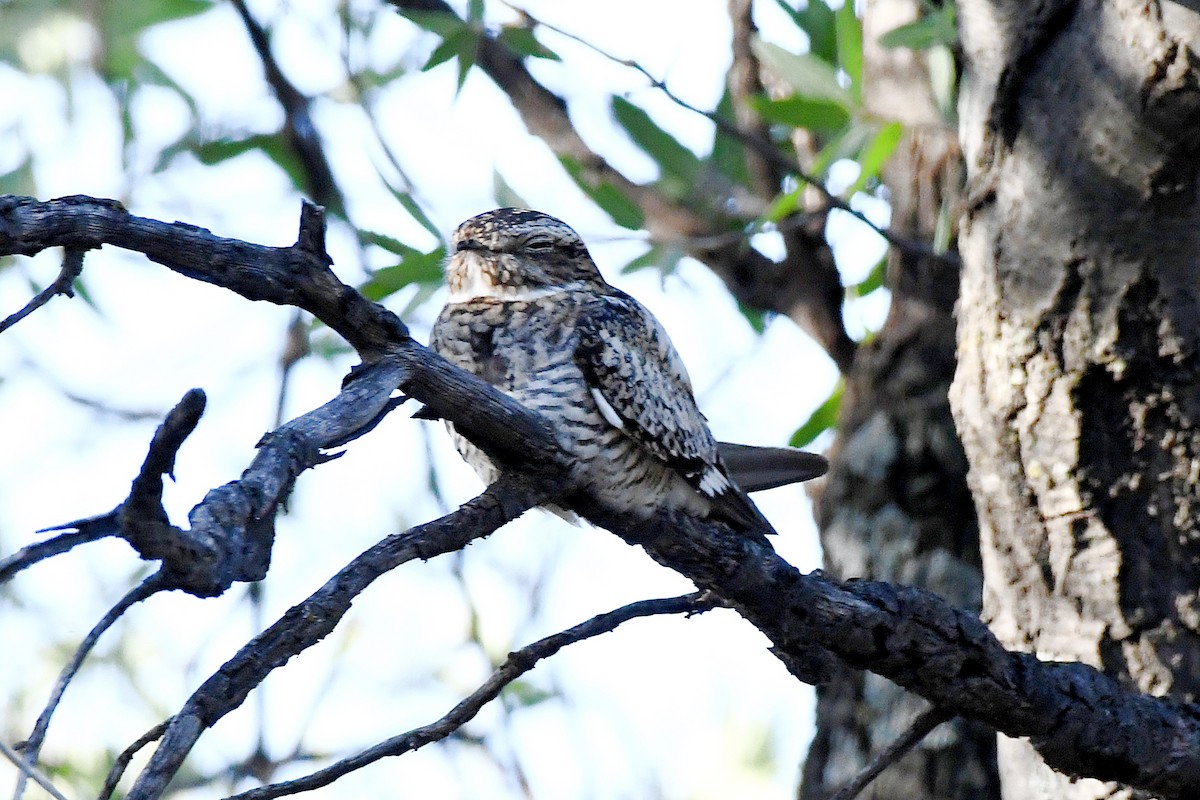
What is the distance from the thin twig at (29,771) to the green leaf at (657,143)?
2822 millimetres

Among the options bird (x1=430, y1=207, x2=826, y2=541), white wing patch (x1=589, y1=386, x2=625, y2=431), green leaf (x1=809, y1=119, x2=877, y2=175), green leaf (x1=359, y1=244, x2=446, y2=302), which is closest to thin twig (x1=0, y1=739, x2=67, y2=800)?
bird (x1=430, y1=207, x2=826, y2=541)

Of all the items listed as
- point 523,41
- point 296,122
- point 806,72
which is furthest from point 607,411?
point 296,122

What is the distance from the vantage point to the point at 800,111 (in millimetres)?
3070

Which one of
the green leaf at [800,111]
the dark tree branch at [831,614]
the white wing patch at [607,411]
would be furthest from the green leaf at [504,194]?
the dark tree branch at [831,614]

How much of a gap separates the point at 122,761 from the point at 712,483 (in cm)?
139

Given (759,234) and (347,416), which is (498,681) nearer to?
(347,416)

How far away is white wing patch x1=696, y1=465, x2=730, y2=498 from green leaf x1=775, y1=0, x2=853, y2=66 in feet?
4.62

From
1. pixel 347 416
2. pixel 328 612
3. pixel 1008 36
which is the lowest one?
pixel 328 612

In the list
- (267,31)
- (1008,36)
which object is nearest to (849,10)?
(1008,36)

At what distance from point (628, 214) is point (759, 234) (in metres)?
0.37

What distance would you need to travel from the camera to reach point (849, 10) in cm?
316

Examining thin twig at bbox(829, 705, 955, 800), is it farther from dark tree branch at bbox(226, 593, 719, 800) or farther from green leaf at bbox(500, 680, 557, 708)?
green leaf at bbox(500, 680, 557, 708)

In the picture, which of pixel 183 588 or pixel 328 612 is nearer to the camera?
pixel 183 588

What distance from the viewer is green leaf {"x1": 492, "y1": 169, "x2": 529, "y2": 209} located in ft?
11.9
